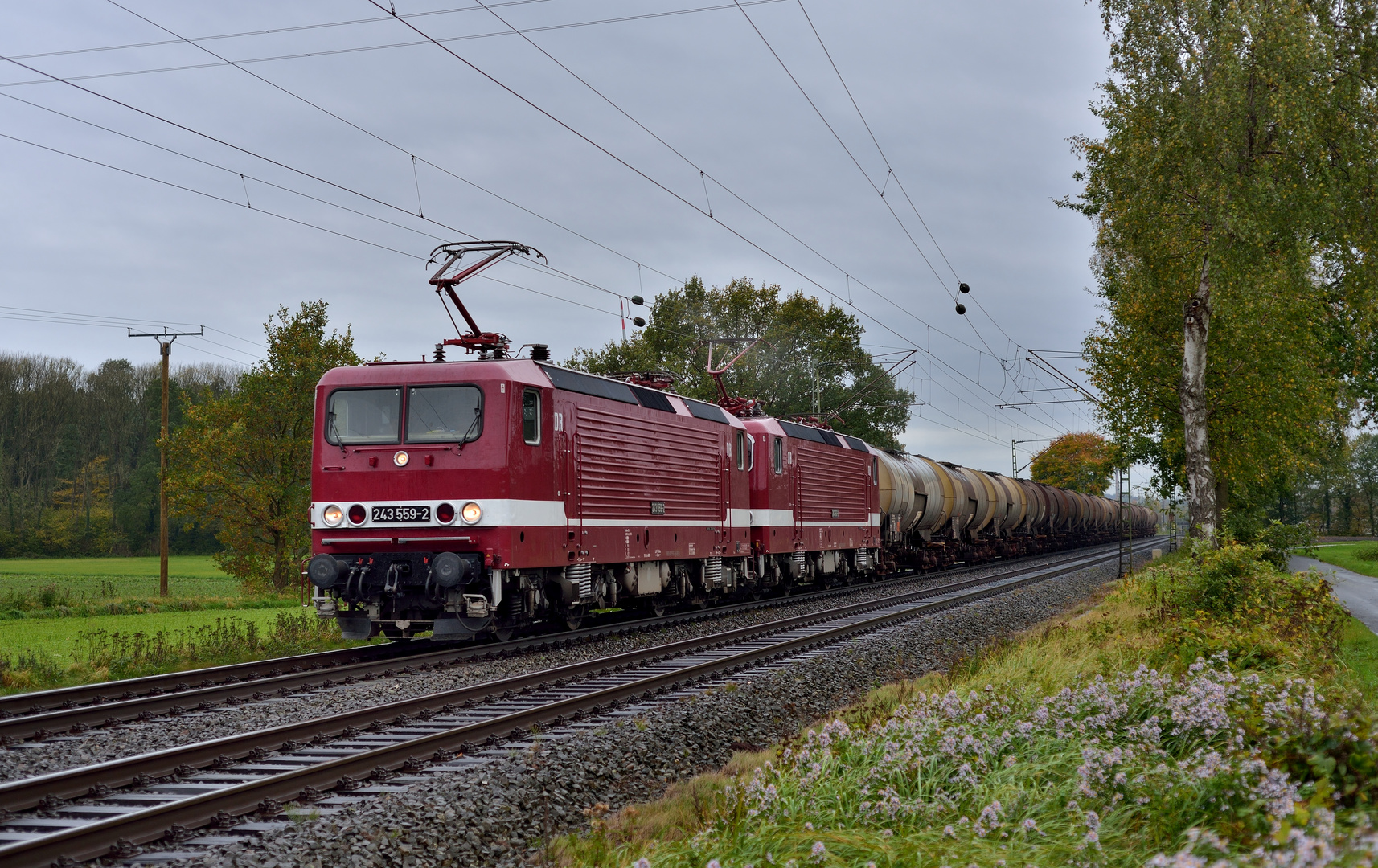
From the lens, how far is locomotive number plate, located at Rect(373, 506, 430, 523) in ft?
43.1

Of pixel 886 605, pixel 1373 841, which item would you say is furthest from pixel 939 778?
pixel 886 605

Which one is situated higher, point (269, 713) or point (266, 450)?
point (266, 450)

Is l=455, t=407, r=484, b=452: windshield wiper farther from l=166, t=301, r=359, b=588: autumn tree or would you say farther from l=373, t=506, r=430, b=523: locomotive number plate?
l=166, t=301, r=359, b=588: autumn tree

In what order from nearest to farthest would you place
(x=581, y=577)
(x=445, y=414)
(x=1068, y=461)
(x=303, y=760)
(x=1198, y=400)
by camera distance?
1. (x=303, y=760)
2. (x=445, y=414)
3. (x=581, y=577)
4. (x=1198, y=400)
5. (x=1068, y=461)

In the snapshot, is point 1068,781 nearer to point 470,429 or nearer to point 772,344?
point 470,429

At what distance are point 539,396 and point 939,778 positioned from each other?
917 centimetres

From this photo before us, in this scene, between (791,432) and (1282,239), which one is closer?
(1282,239)

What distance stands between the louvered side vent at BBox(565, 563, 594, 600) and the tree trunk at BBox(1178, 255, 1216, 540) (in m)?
14.4

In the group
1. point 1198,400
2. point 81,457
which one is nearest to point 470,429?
point 1198,400

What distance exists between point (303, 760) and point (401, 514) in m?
5.81

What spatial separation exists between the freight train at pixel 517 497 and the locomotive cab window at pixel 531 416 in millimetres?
23

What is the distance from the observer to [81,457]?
6556 centimetres

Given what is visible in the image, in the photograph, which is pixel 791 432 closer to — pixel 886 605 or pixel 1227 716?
pixel 886 605

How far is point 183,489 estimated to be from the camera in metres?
28.2
